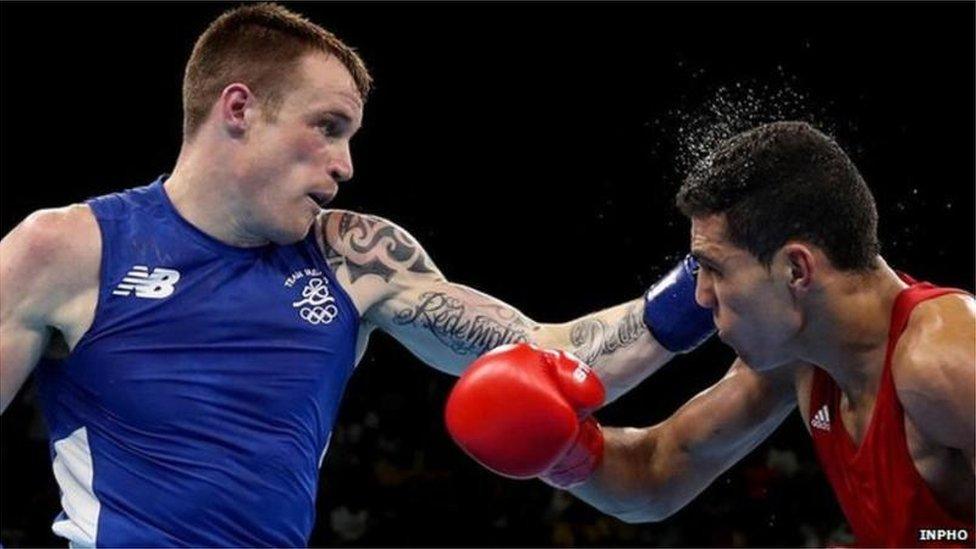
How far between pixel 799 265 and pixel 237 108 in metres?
1.15

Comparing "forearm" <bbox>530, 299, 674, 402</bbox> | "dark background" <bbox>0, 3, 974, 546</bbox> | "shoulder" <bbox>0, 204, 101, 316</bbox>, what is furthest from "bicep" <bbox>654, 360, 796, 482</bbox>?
"dark background" <bbox>0, 3, 974, 546</bbox>

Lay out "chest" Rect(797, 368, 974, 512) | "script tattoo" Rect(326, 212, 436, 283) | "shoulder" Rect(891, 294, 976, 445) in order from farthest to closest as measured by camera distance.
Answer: "script tattoo" Rect(326, 212, 436, 283)
"chest" Rect(797, 368, 974, 512)
"shoulder" Rect(891, 294, 976, 445)

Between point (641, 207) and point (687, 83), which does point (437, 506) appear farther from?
point (687, 83)

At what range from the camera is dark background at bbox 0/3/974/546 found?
6.18 metres

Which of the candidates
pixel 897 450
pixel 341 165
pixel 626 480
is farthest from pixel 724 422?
pixel 341 165

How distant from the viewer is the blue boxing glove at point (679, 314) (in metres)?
2.84

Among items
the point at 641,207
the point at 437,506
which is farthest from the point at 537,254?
the point at 437,506

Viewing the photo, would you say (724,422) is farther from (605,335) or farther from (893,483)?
(893,483)

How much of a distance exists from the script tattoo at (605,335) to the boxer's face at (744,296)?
29 centimetres

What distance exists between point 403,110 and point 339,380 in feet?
13.2

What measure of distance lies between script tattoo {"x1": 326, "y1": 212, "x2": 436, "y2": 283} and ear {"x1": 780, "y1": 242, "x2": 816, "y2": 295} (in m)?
0.76

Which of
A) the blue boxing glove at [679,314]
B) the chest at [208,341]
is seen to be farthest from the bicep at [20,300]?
the blue boxing glove at [679,314]

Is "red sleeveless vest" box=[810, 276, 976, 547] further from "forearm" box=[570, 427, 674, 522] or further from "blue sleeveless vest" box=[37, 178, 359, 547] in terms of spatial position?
"blue sleeveless vest" box=[37, 178, 359, 547]

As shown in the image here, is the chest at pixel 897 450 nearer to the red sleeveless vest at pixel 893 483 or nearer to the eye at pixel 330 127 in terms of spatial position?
the red sleeveless vest at pixel 893 483
